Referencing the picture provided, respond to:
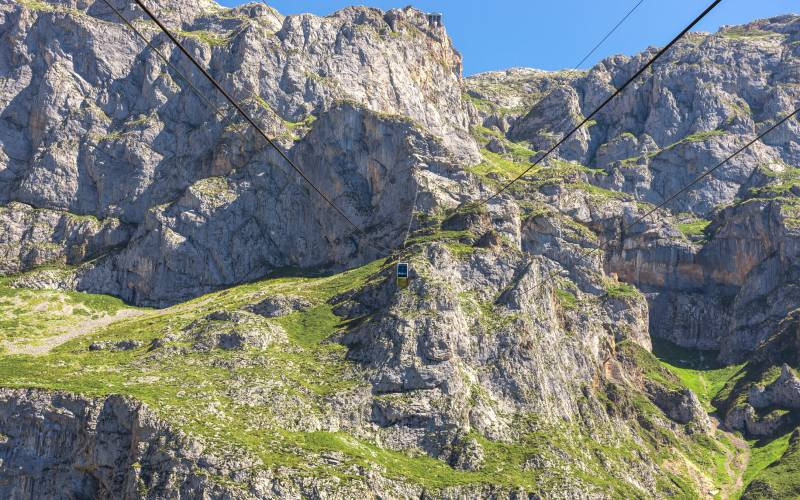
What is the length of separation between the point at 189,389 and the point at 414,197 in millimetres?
96808

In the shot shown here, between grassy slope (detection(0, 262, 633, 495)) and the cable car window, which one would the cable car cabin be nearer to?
the cable car window

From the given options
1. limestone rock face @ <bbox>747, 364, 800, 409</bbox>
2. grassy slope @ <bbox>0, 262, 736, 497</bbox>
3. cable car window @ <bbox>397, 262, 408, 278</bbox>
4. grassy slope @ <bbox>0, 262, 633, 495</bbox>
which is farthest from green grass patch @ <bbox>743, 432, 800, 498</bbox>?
cable car window @ <bbox>397, 262, 408, 278</bbox>

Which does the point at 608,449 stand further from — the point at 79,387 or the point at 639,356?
the point at 79,387

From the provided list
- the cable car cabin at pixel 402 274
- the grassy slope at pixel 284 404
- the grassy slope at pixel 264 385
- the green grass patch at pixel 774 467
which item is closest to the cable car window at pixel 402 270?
the cable car cabin at pixel 402 274

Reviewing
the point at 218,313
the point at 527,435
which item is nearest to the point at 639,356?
the point at 527,435

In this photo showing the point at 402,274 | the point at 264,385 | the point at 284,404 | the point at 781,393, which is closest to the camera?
the point at 402,274

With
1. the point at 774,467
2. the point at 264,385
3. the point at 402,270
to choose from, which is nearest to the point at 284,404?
the point at 264,385

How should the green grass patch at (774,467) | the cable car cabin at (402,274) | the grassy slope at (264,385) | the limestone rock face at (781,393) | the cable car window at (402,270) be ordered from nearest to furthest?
the cable car window at (402,270)
the cable car cabin at (402,274)
the grassy slope at (264,385)
the green grass patch at (774,467)
the limestone rock face at (781,393)

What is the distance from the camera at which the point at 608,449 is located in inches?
5458

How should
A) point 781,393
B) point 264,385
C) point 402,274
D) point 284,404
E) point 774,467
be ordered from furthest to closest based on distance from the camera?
point 781,393, point 774,467, point 264,385, point 284,404, point 402,274

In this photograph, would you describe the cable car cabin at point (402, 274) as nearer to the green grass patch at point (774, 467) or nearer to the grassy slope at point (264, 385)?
the grassy slope at point (264, 385)

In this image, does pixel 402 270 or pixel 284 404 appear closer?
pixel 402 270

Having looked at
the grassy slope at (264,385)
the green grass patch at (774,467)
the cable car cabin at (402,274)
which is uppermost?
the cable car cabin at (402,274)

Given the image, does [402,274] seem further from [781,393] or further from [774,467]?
[781,393]
